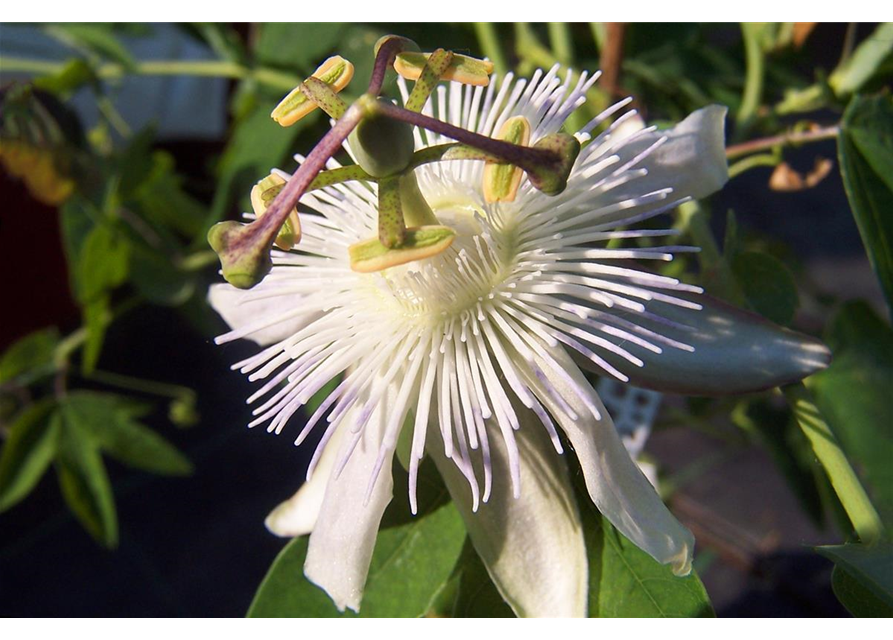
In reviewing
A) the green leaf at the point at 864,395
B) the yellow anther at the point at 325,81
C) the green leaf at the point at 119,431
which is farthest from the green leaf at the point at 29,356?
the green leaf at the point at 864,395

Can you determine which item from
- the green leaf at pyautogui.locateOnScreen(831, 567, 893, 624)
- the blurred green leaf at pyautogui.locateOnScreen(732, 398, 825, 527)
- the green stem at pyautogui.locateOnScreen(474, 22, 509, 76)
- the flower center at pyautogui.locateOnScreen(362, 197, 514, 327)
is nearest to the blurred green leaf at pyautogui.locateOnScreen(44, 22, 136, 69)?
the green stem at pyautogui.locateOnScreen(474, 22, 509, 76)

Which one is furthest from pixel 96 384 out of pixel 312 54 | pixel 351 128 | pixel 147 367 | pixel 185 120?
pixel 351 128

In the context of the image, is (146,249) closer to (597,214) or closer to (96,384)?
(597,214)

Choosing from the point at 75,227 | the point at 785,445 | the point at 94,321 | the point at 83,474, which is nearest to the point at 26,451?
the point at 83,474

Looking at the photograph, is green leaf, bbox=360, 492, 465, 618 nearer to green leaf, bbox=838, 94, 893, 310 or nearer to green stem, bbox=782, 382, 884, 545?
green stem, bbox=782, 382, 884, 545

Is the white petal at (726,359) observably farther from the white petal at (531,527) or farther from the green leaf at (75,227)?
the green leaf at (75,227)

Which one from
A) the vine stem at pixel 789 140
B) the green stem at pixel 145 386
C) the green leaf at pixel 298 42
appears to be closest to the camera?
the vine stem at pixel 789 140

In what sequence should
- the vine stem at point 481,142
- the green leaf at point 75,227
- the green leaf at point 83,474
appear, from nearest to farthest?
the vine stem at point 481,142, the green leaf at point 75,227, the green leaf at point 83,474
